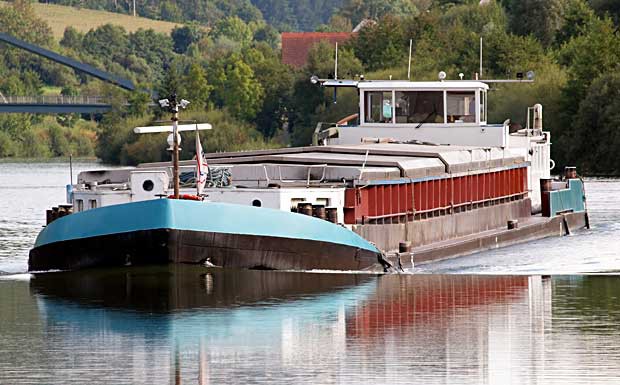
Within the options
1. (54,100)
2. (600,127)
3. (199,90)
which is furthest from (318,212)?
(54,100)

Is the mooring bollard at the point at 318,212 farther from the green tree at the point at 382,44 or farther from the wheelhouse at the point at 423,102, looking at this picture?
the green tree at the point at 382,44

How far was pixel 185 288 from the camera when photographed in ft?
83.7

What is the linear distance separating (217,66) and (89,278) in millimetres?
94261

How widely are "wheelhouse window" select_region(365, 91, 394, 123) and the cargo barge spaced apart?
3cm

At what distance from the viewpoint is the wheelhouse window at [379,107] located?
35.0 m

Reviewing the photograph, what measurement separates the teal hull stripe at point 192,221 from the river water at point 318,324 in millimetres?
673

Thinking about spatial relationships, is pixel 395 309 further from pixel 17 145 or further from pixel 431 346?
pixel 17 145

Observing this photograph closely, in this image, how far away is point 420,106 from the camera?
3494 centimetres

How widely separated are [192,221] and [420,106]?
1091 cm

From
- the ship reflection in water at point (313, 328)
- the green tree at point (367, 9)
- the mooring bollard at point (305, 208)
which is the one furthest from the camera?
the green tree at point (367, 9)

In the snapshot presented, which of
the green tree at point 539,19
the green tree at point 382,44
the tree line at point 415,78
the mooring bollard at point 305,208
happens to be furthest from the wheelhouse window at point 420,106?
the green tree at point 382,44

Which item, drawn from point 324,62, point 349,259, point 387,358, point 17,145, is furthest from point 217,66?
point 387,358

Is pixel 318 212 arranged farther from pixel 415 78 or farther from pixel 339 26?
pixel 339 26

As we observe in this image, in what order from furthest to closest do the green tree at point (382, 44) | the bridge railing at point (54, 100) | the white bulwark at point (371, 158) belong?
the bridge railing at point (54, 100) → the green tree at point (382, 44) → the white bulwark at point (371, 158)
